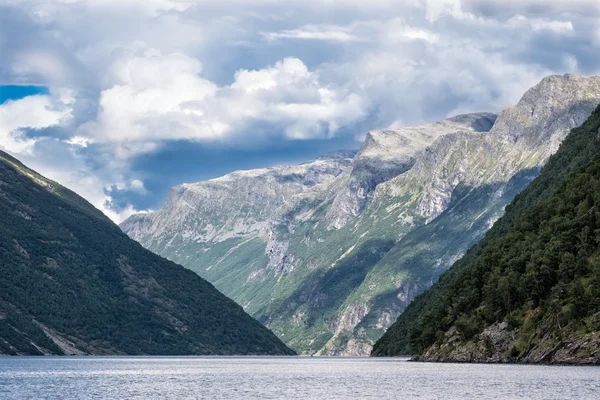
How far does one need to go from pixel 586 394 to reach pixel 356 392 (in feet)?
143

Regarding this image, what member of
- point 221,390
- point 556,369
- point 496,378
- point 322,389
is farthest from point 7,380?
point 556,369

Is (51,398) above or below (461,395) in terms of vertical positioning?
above

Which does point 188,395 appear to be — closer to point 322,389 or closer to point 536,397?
point 322,389

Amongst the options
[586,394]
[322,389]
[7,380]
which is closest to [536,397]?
[586,394]

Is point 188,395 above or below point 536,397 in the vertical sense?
above

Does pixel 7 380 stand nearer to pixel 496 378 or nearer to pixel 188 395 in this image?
pixel 188 395

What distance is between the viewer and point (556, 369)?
187625 millimetres

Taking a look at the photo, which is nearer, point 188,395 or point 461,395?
point 461,395

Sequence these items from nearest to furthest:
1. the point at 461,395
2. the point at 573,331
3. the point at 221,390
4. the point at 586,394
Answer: the point at 586,394 → the point at 461,395 → the point at 221,390 → the point at 573,331

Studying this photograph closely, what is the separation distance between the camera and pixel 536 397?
435 feet

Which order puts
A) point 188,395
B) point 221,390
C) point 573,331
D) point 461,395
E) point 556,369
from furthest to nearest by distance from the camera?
point 573,331 → point 556,369 → point 221,390 → point 188,395 → point 461,395

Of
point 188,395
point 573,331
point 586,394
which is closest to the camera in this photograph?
point 586,394

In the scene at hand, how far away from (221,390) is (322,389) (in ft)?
61.2

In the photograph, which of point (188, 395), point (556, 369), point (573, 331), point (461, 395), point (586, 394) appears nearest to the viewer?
point (586, 394)
